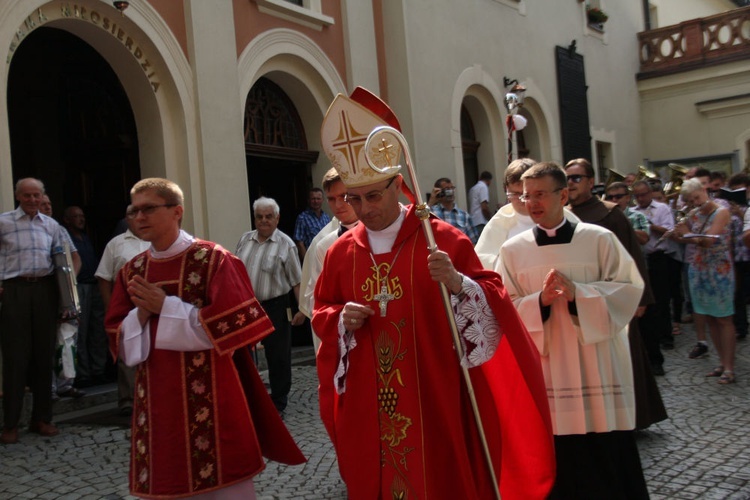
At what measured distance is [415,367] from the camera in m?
3.34

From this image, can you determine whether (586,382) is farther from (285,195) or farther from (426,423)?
(285,195)

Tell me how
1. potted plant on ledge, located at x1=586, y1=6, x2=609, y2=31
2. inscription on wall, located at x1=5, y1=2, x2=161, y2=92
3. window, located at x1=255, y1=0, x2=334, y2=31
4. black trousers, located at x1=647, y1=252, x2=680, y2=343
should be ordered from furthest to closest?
1. potted plant on ledge, located at x1=586, y1=6, x2=609, y2=31
2. window, located at x1=255, y1=0, x2=334, y2=31
3. black trousers, located at x1=647, y1=252, x2=680, y2=343
4. inscription on wall, located at x1=5, y1=2, x2=161, y2=92

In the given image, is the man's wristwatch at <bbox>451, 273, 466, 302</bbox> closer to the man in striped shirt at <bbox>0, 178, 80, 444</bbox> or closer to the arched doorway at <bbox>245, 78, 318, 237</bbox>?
the man in striped shirt at <bbox>0, 178, 80, 444</bbox>

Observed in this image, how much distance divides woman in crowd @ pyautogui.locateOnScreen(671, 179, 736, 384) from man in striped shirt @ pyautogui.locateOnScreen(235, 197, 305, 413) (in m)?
3.89

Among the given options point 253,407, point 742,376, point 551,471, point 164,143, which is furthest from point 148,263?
point 742,376

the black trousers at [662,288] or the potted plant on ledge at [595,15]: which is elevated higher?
the potted plant on ledge at [595,15]

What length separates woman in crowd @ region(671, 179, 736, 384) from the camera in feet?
25.2

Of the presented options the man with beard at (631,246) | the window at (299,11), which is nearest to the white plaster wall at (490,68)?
the window at (299,11)

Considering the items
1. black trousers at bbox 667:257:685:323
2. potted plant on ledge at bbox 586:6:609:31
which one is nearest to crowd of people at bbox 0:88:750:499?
black trousers at bbox 667:257:685:323

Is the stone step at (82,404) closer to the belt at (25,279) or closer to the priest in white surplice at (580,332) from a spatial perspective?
the belt at (25,279)

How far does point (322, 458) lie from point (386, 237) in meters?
2.77

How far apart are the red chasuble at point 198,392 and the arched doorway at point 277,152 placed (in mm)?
6722

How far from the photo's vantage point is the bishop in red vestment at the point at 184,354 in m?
3.64

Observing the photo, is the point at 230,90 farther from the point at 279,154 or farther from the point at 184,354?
the point at 184,354
